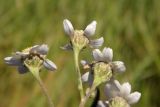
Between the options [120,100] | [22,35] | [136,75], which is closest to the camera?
[120,100]

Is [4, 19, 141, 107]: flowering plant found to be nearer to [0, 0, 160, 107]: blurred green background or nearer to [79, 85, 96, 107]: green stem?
[79, 85, 96, 107]: green stem

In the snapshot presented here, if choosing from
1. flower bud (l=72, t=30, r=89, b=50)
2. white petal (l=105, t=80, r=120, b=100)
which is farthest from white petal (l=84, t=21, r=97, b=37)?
white petal (l=105, t=80, r=120, b=100)

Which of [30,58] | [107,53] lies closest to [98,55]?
[107,53]

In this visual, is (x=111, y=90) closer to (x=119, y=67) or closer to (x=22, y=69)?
(x=119, y=67)

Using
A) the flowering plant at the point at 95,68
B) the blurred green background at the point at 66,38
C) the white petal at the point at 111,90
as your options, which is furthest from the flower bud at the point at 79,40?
the blurred green background at the point at 66,38

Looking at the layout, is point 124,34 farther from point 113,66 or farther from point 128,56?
point 113,66

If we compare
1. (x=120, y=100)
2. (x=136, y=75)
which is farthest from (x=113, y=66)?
(x=136, y=75)

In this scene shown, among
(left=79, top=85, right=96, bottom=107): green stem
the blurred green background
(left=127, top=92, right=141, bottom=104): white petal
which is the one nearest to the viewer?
(left=79, top=85, right=96, bottom=107): green stem
